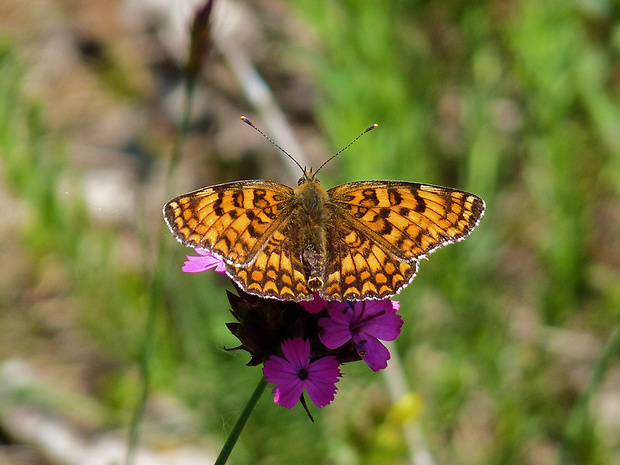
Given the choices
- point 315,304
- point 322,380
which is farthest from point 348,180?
point 322,380

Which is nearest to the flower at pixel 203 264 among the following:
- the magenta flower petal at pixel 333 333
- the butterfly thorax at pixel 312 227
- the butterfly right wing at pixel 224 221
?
the butterfly right wing at pixel 224 221

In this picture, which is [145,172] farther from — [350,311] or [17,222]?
[350,311]

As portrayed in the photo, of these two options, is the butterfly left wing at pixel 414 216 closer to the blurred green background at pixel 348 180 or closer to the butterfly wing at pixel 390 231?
the butterfly wing at pixel 390 231

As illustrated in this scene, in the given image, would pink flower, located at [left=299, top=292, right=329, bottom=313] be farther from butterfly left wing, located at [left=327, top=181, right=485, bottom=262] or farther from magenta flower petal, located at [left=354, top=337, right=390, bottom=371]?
butterfly left wing, located at [left=327, top=181, right=485, bottom=262]

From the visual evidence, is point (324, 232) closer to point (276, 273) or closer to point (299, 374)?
point (276, 273)

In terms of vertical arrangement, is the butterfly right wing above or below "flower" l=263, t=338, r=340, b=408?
above

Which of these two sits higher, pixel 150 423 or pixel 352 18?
pixel 352 18

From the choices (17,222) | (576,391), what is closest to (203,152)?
(17,222)

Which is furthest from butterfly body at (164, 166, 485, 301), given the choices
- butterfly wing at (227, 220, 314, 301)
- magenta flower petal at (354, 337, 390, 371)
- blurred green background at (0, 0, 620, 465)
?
blurred green background at (0, 0, 620, 465)
